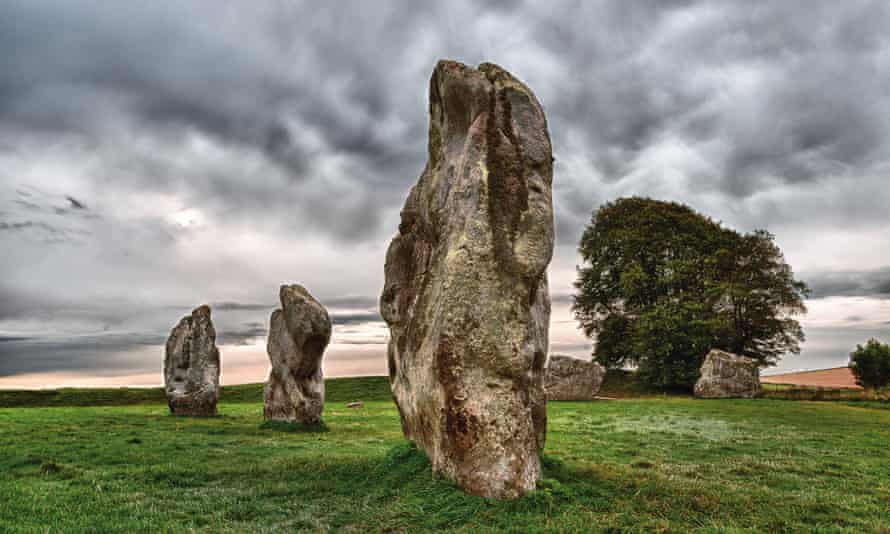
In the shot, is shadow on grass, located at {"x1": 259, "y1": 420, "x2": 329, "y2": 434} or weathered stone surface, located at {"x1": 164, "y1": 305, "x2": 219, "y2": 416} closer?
shadow on grass, located at {"x1": 259, "y1": 420, "x2": 329, "y2": 434}

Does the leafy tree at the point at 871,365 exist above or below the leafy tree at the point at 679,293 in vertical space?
below

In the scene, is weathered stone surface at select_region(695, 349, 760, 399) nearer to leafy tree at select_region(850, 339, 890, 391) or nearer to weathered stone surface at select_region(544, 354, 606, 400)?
weathered stone surface at select_region(544, 354, 606, 400)

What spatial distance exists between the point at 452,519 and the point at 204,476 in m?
5.56

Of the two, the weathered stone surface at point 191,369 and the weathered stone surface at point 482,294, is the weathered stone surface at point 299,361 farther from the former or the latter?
the weathered stone surface at point 482,294

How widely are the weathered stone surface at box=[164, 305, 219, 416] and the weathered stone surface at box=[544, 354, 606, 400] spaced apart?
17.5 meters

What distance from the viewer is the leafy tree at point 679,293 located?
3616cm

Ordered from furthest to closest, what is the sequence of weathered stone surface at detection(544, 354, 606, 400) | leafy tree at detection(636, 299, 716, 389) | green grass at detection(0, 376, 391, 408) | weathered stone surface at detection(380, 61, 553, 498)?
green grass at detection(0, 376, 391, 408), leafy tree at detection(636, 299, 716, 389), weathered stone surface at detection(544, 354, 606, 400), weathered stone surface at detection(380, 61, 553, 498)

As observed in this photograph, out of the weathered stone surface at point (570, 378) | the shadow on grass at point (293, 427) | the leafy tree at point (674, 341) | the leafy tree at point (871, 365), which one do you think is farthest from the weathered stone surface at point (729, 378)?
the shadow on grass at point (293, 427)

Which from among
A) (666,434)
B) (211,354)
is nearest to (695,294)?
(666,434)

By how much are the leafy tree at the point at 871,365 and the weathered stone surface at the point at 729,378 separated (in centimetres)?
959

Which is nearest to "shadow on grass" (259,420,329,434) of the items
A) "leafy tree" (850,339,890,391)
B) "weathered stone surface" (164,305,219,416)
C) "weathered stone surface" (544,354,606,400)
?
"weathered stone surface" (164,305,219,416)

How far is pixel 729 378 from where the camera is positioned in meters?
32.2

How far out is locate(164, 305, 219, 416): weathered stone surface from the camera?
22828 mm

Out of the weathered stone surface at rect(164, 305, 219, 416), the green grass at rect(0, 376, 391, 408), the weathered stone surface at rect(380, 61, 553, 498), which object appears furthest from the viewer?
the green grass at rect(0, 376, 391, 408)
